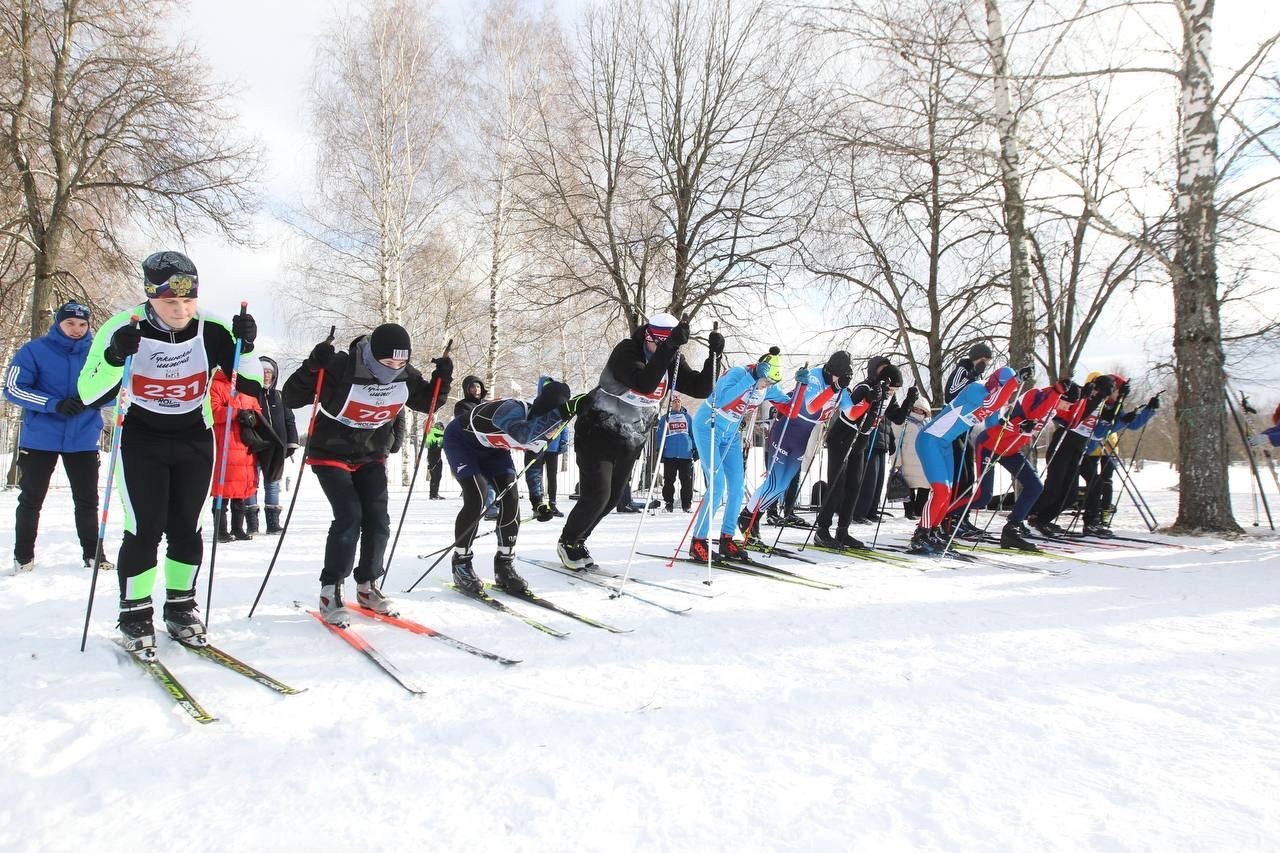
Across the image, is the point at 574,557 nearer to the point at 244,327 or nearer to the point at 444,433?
the point at 444,433

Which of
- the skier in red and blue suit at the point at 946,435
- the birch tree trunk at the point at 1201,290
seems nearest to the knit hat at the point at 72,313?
the skier in red and blue suit at the point at 946,435

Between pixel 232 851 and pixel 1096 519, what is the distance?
1014cm

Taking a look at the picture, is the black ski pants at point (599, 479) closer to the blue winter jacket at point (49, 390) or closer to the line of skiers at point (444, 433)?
the line of skiers at point (444, 433)

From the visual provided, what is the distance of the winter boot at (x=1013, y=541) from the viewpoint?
7387mm

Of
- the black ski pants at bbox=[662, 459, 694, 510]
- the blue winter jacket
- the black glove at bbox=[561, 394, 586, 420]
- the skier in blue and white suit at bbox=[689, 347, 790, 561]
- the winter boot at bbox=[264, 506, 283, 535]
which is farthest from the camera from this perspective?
the black ski pants at bbox=[662, 459, 694, 510]

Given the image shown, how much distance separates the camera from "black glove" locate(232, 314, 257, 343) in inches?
142

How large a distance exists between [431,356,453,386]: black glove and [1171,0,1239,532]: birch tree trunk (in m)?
8.93

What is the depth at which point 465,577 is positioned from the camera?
471cm

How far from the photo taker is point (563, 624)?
404 cm

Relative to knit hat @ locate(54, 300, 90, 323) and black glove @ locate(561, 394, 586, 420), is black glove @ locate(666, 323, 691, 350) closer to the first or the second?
black glove @ locate(561, 394, 586, 420)

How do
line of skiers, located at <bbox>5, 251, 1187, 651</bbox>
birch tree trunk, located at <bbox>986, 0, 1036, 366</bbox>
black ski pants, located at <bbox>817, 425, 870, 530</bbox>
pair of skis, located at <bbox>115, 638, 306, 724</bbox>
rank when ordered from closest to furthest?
pair of skis, located at <bbox>115, 638, 306, 724</bbox> → line of skiers, located at <bbox>5, 251, 1187, 651</bbox> → black ski pants, located at <bbox>817, 425, 870, 530</bbox> → birch tree trunk, located at <bbox>986, 0, 1036, 366</bbox>

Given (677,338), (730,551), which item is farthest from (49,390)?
(730,551)

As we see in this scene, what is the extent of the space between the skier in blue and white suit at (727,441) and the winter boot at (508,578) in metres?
1.86

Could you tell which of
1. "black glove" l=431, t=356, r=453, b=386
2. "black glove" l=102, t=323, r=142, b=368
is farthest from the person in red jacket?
"black glove" l=102, t=323, r=142, b=368
